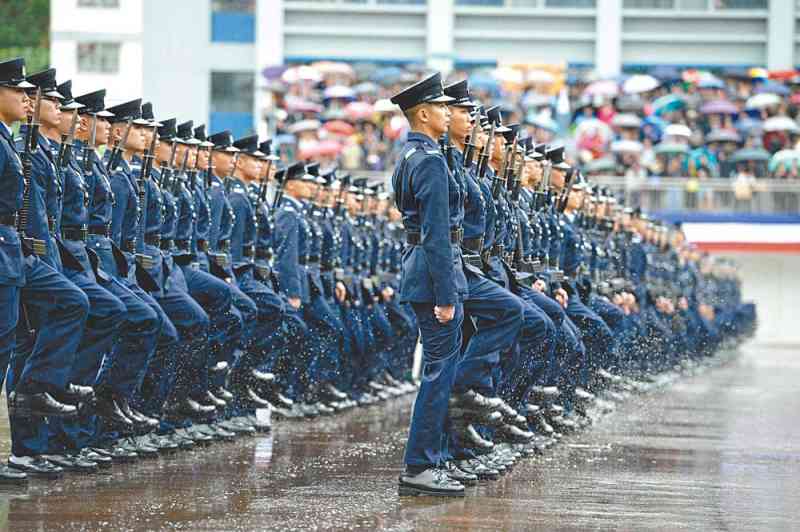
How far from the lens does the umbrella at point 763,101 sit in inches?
1531

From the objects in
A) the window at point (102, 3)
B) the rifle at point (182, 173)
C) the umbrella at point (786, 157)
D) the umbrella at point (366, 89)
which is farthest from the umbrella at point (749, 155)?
the rifle at point (182, 173)

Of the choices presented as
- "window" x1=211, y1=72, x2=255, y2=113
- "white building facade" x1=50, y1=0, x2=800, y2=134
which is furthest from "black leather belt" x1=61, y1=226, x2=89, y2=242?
"window" x1=211, y1=72, x2=255, y2=113

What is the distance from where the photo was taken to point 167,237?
12.1 m

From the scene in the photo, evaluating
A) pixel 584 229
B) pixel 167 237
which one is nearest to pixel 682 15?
pixel 584 229

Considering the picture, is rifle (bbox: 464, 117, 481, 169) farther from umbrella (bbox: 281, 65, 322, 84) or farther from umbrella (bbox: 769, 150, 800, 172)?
umbrella (bbox: 281, 65, 322, 84)

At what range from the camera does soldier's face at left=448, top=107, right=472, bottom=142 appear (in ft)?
34.0

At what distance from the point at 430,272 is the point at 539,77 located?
32.2 meters

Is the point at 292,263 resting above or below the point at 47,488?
above

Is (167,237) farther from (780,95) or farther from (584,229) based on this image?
(780,95)

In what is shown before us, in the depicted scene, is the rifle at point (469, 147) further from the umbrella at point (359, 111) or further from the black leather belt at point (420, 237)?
the umbrella at point (359, 111)

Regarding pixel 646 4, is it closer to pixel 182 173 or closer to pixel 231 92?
pixel 231 92

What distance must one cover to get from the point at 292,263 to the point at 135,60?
38324 mm

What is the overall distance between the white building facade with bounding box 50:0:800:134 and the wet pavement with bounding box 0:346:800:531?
36.9 metres

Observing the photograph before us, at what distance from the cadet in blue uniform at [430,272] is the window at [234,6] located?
42.9 metres
